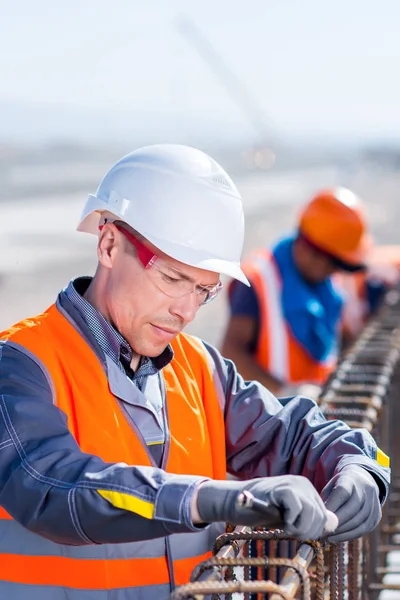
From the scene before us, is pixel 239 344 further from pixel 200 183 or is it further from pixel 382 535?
pixel 200 183

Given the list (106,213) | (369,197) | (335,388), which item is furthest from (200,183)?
(369,197)

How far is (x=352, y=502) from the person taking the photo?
98.0 inches

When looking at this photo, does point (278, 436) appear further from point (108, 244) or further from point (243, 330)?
point (243, 330)

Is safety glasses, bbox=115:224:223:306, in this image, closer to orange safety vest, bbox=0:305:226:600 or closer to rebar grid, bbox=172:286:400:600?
orange safety vest, bbox=0:305:226:600

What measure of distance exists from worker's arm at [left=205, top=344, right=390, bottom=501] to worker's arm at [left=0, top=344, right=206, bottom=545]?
2.14 feet

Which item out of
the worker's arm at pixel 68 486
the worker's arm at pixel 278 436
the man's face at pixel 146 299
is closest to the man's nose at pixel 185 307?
the man's face at pixel 146 299

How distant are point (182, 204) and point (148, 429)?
64cm

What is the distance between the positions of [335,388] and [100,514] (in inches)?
88.9

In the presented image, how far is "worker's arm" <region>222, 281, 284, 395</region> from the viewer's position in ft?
20.1

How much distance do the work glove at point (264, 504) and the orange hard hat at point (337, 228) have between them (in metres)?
4.44

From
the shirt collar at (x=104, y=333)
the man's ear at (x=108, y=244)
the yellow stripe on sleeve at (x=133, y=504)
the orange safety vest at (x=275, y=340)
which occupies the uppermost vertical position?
the man's ear at (x=108, y=244)

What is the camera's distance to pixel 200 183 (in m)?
2.83

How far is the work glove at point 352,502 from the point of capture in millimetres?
2479

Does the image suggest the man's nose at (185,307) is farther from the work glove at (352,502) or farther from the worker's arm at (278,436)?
the work glove at (352,502)
